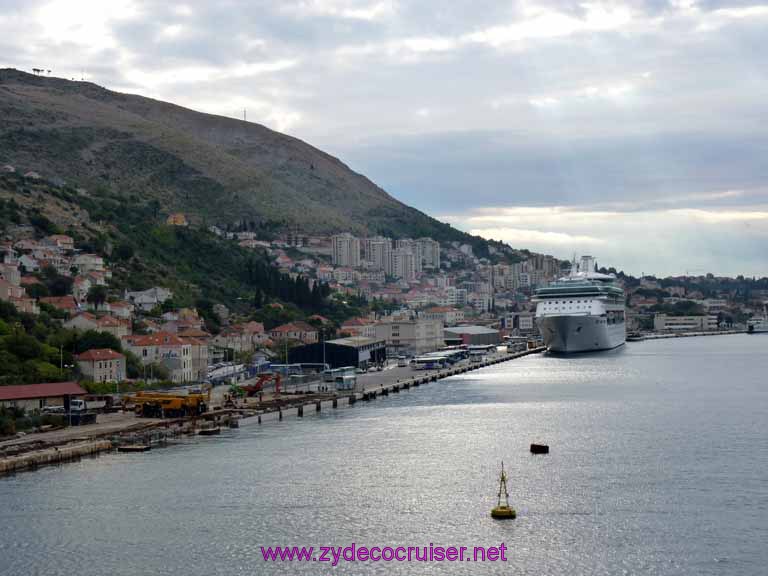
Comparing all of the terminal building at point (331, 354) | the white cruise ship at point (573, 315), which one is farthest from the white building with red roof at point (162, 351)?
the white cruise ship at point (573, 315)

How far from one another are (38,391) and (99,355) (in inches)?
477

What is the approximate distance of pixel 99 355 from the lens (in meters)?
68.6

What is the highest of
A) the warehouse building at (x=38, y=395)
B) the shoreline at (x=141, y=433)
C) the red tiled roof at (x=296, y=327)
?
the red tiled roof at (x=296, y=327)

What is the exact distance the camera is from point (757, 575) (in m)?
29.3

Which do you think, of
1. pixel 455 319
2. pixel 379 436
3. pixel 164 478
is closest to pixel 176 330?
pixel 379 436

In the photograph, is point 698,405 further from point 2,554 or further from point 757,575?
point 2,554

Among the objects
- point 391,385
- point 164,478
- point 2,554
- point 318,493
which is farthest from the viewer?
point 391,385

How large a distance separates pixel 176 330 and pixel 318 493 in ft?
167

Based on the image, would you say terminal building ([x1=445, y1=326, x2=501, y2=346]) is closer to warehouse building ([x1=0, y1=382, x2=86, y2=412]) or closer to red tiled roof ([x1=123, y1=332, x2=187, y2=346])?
red tiled roof ([x1=123, y1=332, x2=187, y2=346])

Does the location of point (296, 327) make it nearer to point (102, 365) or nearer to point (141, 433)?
point (102, 365)

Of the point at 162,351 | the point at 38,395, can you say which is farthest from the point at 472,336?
the point at 38,395

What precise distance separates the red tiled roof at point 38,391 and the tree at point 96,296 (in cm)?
2992

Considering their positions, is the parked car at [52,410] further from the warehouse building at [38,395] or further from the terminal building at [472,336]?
the terminal building at [472,336]

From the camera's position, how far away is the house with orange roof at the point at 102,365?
68.0 metres
